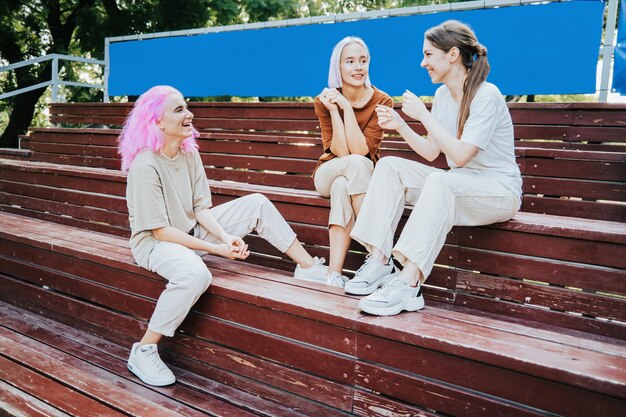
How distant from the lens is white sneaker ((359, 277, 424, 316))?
82.7 inches

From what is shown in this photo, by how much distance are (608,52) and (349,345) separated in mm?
2645

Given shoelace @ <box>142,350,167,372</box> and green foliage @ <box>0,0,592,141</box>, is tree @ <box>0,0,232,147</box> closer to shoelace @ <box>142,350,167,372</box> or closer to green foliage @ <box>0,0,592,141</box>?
green foliage @ <box>0,0,592,141</box>

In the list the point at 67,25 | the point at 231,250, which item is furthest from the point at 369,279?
the point at 67,25

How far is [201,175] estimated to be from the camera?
2.91 metres

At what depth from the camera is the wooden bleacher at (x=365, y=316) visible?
185 centimetres

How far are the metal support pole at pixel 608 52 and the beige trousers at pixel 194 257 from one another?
2216 mm

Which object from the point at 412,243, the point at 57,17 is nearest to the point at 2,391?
the point at 412,243

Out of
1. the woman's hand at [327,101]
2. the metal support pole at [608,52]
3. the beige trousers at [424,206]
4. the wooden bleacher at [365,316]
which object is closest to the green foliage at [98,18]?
the metal support pole at [608,52]

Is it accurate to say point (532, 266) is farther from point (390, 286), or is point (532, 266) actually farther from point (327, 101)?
point (327, 101)

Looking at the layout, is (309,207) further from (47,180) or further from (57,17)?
(57,17)

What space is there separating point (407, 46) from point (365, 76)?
1402 mm

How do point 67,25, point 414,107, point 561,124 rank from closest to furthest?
1. point 414,107
2. point 561,124
3. point 67,25

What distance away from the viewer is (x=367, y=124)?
117 inches

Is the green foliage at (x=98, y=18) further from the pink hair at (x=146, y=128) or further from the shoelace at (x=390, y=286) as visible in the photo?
the shoelace at (x=390, y=286)
